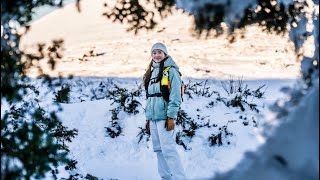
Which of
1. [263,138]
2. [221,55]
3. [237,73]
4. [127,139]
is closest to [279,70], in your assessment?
[237,73]

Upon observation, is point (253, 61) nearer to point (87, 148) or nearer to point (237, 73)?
point (237, 73)

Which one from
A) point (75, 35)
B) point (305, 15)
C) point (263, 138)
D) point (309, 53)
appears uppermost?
point (75, 35)

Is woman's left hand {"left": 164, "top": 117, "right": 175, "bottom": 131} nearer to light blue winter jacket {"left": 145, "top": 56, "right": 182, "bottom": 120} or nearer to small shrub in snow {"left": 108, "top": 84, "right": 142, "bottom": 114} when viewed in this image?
light blue winter jacket {"left": 145, "top": 56, "right": 182, "bottom": 120}

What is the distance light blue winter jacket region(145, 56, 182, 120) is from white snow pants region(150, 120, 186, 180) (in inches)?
4.9

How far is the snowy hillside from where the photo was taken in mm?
7668

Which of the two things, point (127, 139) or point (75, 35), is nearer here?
point (127, 139)

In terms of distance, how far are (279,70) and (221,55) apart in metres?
2.48

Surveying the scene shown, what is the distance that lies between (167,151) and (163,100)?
2.19 ft

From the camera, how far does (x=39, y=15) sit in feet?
12.9

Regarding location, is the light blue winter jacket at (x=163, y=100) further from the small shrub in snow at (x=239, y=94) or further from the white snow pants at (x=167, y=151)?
the small shrub in snow at (x=239, y=94)

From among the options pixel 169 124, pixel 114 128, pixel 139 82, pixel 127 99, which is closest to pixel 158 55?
pixel 169 124

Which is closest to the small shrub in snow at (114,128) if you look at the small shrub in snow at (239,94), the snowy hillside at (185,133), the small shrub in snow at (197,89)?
the snowy hillside at (185,133)

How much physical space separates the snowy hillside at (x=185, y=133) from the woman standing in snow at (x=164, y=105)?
3.87 feet

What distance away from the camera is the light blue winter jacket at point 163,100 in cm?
568
